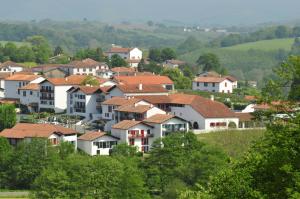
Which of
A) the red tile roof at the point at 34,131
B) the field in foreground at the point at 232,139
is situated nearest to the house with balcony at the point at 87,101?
the red tile roof at the point at 34,131

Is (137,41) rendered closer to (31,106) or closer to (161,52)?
(161,52)

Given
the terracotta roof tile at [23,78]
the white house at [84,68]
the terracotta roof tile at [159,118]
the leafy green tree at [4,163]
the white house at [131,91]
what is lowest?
the leafy green tree at [4,163]

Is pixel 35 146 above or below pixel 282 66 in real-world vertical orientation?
below

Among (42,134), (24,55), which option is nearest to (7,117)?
(42,134)

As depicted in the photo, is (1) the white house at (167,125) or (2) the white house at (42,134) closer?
(2) the white house at (42,134)

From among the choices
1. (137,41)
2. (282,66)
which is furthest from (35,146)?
(137,41)

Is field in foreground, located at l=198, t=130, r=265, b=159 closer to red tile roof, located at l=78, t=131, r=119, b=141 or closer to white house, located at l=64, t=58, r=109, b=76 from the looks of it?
red tile roof, located at l=78, t=131, r=119, b=141

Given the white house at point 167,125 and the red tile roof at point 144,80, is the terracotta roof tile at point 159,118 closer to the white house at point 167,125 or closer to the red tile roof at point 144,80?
the white house at point 167,125
